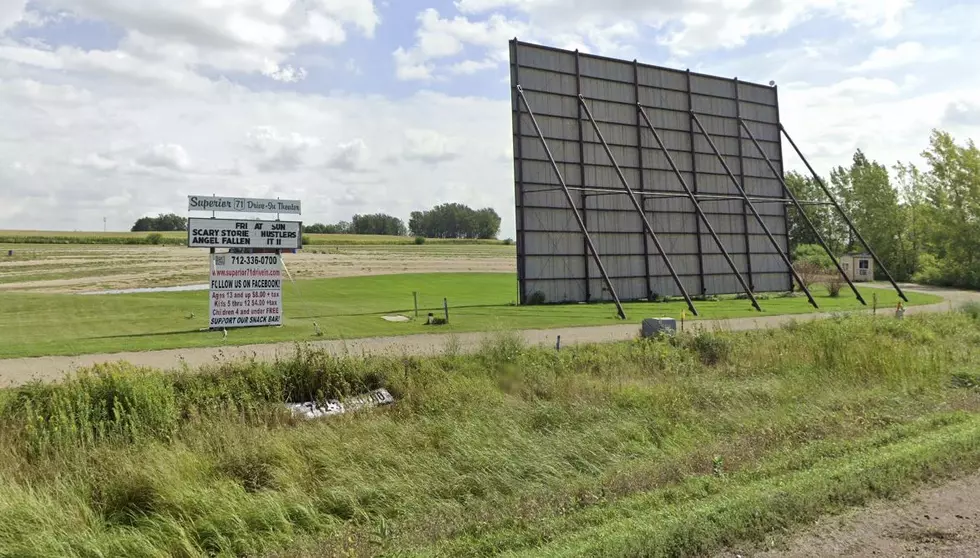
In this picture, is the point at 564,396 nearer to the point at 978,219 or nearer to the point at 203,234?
the point at 203,234

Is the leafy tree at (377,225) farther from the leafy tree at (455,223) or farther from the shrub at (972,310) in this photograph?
the shrub at (972,310)

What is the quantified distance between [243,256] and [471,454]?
16.3m

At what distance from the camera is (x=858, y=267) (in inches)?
2490

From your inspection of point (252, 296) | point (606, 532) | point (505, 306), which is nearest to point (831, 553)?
point (606, 532)

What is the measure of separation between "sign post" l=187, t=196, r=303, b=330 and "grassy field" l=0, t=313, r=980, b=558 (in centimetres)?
959

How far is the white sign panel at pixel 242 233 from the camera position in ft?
73.4

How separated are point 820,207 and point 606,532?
89977 mm

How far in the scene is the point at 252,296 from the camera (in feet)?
75.6

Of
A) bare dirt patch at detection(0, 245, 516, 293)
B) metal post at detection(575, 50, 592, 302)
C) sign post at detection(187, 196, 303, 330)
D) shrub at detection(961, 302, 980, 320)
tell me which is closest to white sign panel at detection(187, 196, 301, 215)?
sign post at detection(187, 196, 303, 330)

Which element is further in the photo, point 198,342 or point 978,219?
point 978,219

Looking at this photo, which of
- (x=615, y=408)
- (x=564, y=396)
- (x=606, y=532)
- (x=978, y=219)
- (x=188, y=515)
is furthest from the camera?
(x=978, y=219)

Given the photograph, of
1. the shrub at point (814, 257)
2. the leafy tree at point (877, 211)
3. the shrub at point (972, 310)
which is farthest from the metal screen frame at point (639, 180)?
the leafy tree at point (877, 211)

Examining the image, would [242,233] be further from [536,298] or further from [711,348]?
[536,298]

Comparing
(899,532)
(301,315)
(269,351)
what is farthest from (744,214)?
(899,532)
